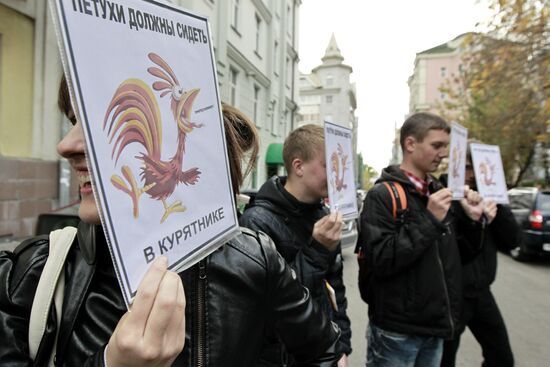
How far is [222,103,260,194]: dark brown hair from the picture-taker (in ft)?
4.17

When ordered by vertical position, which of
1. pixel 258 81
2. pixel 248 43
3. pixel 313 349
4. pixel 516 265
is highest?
pixel 248 43

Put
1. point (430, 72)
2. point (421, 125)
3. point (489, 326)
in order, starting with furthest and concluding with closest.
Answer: point (430, 72) → point (489, 326) → point (421, 125)

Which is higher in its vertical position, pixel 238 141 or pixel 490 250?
pixel 238 141

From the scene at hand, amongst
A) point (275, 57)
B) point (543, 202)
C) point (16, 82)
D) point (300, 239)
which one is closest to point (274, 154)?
point (275, 57)

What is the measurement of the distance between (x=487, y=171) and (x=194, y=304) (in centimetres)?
278

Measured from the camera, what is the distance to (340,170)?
2213 mm

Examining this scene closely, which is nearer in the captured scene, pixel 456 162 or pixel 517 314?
pixel 456 162

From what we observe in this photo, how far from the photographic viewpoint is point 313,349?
1420mm

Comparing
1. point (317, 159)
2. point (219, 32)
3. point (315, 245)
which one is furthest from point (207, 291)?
point (219, 32)

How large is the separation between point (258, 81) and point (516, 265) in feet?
39.5

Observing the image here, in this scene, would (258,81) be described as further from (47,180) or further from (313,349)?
(313,349)

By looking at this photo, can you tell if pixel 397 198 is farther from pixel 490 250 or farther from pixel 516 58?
pixel 516 58

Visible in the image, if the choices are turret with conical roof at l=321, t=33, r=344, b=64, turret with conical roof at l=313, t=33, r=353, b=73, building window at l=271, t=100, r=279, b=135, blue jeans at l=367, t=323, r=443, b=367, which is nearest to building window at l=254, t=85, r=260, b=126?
building window at l=271, t=100, r=279, b=135

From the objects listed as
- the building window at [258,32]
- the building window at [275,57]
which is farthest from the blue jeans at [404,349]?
the building window at [275,57]
